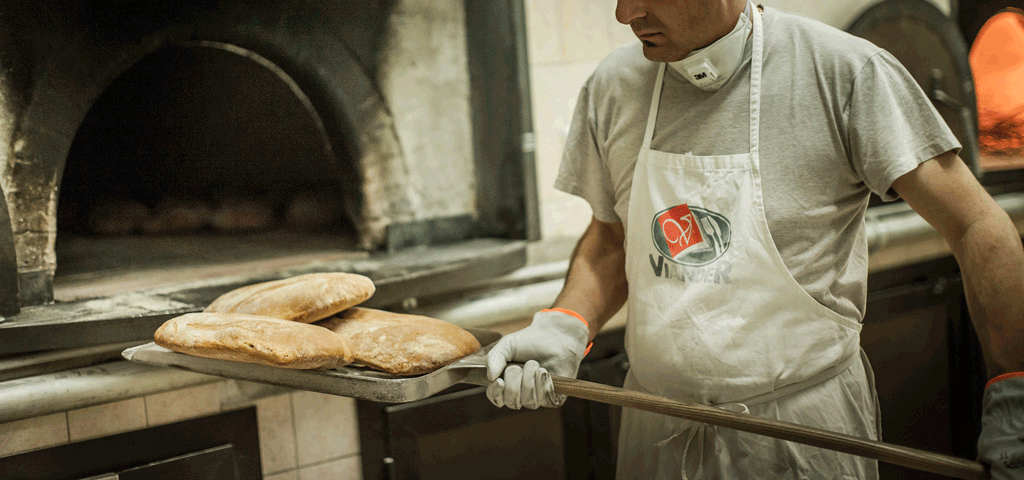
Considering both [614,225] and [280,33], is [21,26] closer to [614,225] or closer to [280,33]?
[280,33]

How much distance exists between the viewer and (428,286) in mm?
1621

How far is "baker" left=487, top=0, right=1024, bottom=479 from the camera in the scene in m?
1.01

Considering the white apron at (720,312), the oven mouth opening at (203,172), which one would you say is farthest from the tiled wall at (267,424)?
the white apron at (720,312)

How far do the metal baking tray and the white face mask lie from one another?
57 centimetres

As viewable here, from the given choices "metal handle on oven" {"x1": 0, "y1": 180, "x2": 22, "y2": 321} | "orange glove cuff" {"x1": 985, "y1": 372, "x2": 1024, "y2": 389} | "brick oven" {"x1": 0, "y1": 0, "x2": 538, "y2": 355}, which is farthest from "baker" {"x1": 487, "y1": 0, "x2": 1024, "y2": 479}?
"metal handle on oven" {"x1": 0, "y1": 180, "x2": 22, "y2": 321}

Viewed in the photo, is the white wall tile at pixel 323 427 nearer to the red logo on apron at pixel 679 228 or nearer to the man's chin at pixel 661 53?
the red logo on apron at pixel 679 228

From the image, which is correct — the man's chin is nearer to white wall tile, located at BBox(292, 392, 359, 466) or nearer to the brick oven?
the brick oven

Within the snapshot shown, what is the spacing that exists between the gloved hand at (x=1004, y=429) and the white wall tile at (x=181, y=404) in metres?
1.40

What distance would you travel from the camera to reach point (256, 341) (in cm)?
96

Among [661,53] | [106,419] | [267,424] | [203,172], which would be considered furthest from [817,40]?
[203,172]

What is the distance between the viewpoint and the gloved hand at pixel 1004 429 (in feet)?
2.57

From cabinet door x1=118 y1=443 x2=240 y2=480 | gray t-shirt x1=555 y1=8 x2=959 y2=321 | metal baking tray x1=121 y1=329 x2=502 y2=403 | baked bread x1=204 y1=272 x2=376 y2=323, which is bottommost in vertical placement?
cabinet door x1=118 y1=443 x2=240 y2=480

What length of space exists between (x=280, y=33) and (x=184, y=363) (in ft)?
3.38

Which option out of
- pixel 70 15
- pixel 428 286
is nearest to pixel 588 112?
pixel 428 286
